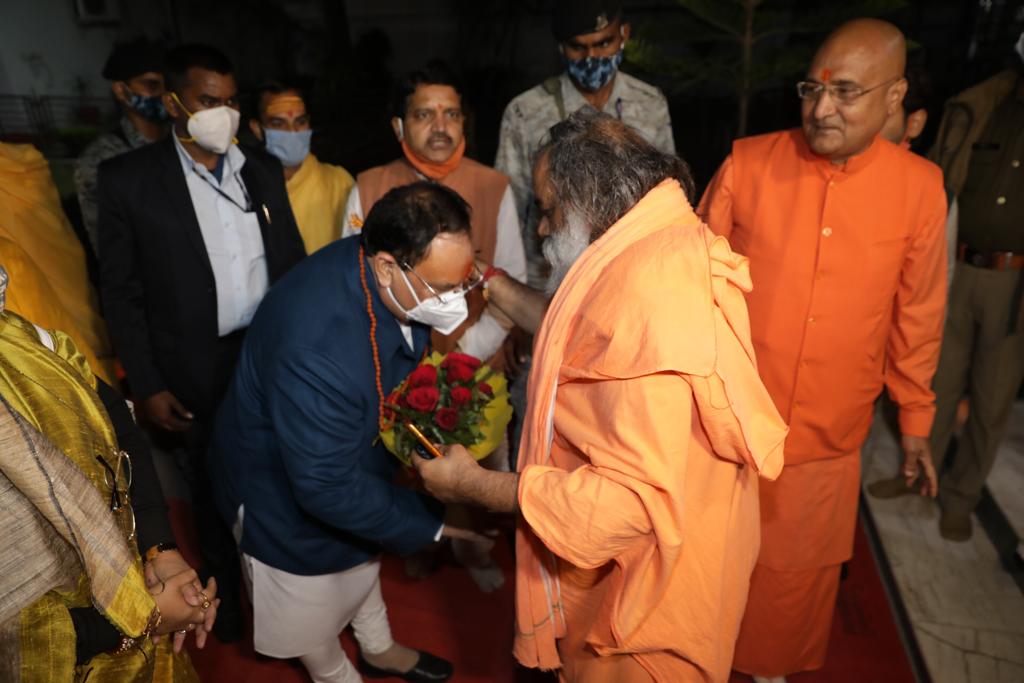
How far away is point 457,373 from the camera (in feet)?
7.16

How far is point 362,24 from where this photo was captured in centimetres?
838

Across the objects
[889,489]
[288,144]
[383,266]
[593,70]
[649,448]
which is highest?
[593,70]

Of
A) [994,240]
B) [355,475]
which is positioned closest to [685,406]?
[355,475]

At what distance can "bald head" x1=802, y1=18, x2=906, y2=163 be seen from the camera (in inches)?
90.3

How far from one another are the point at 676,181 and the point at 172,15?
7.86 metres

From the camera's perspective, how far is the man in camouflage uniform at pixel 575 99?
3.43m

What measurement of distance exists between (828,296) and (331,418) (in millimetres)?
1712

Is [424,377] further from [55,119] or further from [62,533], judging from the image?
[55,119]

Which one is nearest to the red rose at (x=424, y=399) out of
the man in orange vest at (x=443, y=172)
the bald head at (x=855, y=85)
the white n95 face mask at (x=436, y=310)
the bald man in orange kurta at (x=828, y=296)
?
the white n95 face mask at (x=436, y=310)

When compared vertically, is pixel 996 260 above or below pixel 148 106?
below

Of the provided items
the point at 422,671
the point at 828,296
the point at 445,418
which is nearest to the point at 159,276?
the point at 445,418

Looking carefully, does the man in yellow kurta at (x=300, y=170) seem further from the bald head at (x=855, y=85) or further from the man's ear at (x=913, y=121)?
the man's ear at (x=913, y=121)

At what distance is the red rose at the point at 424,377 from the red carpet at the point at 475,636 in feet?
4.26

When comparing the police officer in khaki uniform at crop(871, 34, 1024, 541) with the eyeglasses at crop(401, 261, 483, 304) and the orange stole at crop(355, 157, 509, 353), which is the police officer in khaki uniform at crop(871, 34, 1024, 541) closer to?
the orange stole at crop(355, 157, 509, 353)
